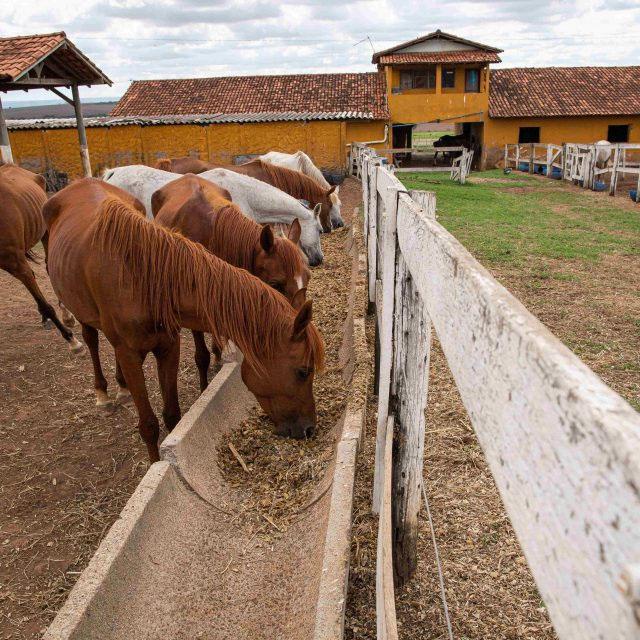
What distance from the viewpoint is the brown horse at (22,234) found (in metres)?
5.59

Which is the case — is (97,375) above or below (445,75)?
below

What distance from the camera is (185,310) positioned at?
2.96 m

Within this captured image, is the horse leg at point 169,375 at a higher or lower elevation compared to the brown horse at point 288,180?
lower

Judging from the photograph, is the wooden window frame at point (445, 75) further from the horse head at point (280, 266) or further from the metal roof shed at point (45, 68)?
the horse head at point (280, 266)

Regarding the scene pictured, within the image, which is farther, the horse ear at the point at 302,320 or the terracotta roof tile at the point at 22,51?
the terracotta roof tile at the point at 22,51

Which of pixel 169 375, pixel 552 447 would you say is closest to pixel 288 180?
pixel 169 375

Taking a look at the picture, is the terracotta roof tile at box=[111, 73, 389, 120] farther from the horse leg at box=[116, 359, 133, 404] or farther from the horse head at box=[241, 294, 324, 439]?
the horse head at box=[241, 294, 324, 439]

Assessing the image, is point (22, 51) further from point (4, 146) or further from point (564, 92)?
point (564, 92)

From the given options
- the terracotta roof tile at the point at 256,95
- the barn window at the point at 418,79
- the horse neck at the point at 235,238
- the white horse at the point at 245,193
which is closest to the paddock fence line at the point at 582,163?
the barn window at the point at 418,79

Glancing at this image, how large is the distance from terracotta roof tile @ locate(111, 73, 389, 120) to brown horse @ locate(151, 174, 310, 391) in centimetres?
2272

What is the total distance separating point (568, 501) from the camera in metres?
0.50

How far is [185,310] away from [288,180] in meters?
5.48

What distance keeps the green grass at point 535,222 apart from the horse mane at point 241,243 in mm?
4208

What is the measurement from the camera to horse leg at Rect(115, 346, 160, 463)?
320 cm
